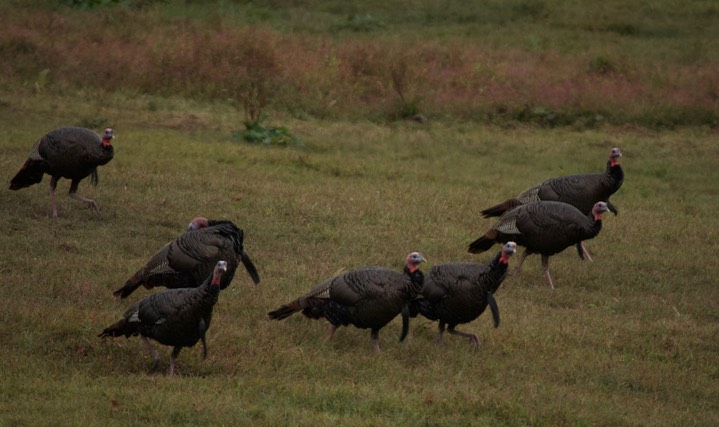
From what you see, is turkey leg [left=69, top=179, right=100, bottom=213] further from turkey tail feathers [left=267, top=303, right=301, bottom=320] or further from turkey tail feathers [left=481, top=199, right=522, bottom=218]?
turkey tail feathers [left=481, top=199, right=522, bottom=218]

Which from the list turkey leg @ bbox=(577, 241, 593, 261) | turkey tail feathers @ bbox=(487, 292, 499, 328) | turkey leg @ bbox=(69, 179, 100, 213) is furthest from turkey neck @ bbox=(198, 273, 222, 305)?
turkey leg @ bbox=(577, 241, 593, 261)

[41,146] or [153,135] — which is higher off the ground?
[41,146]

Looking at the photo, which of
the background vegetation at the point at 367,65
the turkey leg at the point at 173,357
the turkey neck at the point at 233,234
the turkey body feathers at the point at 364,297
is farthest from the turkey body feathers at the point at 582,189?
the background vegetation at the point at 367,65

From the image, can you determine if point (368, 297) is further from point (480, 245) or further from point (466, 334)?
point (480, 245)

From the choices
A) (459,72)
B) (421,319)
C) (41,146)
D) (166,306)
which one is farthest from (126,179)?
(459,72)

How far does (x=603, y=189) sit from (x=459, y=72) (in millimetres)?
10580

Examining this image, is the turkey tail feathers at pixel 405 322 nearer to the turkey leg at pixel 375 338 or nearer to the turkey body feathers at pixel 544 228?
the turkey leg at pixel 375 338

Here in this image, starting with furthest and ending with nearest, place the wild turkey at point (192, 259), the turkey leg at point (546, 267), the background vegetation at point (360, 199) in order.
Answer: the turkey leg at point (546, 267) < the wild turkey at point (192, 259) < the background vegetation at point (360, 199)

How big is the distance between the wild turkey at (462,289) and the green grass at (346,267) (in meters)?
0.40

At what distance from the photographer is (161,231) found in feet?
42.1

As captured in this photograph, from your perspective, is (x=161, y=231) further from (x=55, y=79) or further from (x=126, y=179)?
(x=55, y=79)

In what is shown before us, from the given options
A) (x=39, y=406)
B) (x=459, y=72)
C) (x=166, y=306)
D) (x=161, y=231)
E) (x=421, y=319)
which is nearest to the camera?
(x=39, y=406)

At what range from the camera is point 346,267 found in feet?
38.9

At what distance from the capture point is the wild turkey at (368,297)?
9.22 metres
